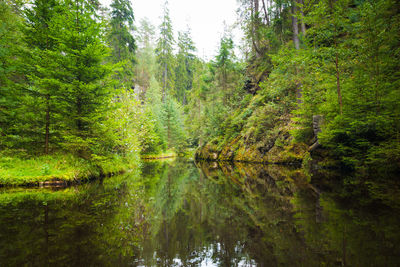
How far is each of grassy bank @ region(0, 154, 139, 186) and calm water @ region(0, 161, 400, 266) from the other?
8.23 ft

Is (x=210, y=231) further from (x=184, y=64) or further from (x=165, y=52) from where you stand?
(x=184, y=64)

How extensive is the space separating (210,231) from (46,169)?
8.02 meters

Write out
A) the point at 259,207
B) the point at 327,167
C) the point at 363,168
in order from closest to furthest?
the point at 259,207 → the point at 363,168 → the point at 327,167

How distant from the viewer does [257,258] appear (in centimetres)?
238

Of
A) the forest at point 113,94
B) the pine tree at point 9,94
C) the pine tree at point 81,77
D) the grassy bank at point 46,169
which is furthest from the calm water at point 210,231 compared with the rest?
the pine tree at point 9,94

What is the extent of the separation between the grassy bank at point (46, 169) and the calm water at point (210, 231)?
2.51 m

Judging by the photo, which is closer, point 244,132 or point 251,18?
point 244,132

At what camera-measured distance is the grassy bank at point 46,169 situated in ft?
24.8

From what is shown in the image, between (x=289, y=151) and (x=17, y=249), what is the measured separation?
13739mm

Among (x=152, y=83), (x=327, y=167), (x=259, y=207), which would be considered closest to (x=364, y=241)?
(x=259, y=207)

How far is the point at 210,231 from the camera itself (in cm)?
333

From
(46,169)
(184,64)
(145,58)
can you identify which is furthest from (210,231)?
(184,64)

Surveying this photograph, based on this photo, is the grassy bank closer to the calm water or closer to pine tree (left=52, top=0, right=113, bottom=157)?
pine tree (left=52, top=0, right=113, bottom=157)

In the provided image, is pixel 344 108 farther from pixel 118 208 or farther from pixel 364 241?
pixel 118 208
